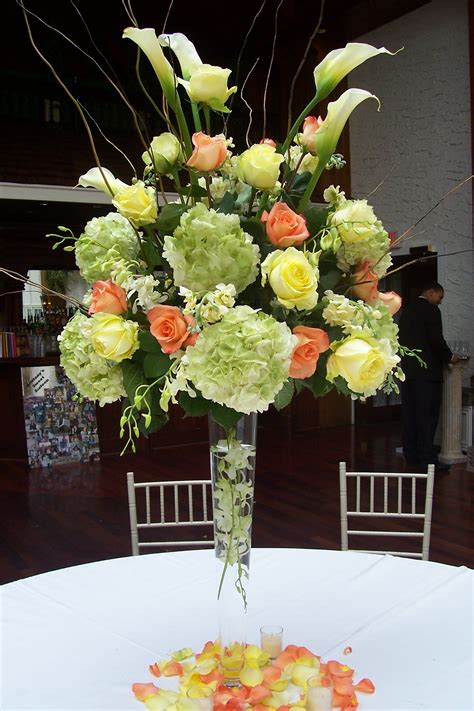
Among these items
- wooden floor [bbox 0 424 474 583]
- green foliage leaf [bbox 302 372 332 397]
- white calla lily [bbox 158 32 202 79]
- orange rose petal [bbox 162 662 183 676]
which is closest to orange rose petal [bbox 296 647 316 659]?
orange rose petal [bbox 162 662 183 676]

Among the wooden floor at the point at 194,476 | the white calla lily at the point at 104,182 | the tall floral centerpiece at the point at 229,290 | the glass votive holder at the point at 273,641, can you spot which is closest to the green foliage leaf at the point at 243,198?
the tall floral centerpiece at the point at 229,290

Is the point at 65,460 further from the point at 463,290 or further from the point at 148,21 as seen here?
the point at 148,21

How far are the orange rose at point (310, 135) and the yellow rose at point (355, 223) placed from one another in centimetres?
14

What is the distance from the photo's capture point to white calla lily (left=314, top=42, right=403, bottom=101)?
1.16 metres

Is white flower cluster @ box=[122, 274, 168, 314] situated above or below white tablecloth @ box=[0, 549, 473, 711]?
above

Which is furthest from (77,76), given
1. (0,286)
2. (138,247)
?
(138,247)

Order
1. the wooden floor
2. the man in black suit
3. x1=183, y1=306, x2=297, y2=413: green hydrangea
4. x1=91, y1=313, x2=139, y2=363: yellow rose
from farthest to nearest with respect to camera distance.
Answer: the man in black suit → the wooden floor → x1=91, y1=313, x2=139, y2=363: yellow rose → x1=183, y1=306, x2=297, y2=413: green hydrangea

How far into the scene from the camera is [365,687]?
127 cm

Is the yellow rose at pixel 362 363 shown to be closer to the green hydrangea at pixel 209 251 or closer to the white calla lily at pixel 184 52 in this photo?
the green hydrangea at pixel 209 251

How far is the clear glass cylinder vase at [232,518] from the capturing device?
1.22m

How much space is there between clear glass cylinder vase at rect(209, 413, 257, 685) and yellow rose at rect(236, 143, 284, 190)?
0.40 metres

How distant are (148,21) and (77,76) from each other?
128 cm

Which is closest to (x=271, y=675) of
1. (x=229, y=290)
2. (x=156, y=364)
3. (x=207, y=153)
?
(x=156, y=364)

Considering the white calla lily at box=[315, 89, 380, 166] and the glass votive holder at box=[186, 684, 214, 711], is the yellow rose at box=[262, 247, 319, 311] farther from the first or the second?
the glass votive holder at box=[186, 684, 214, 711]
